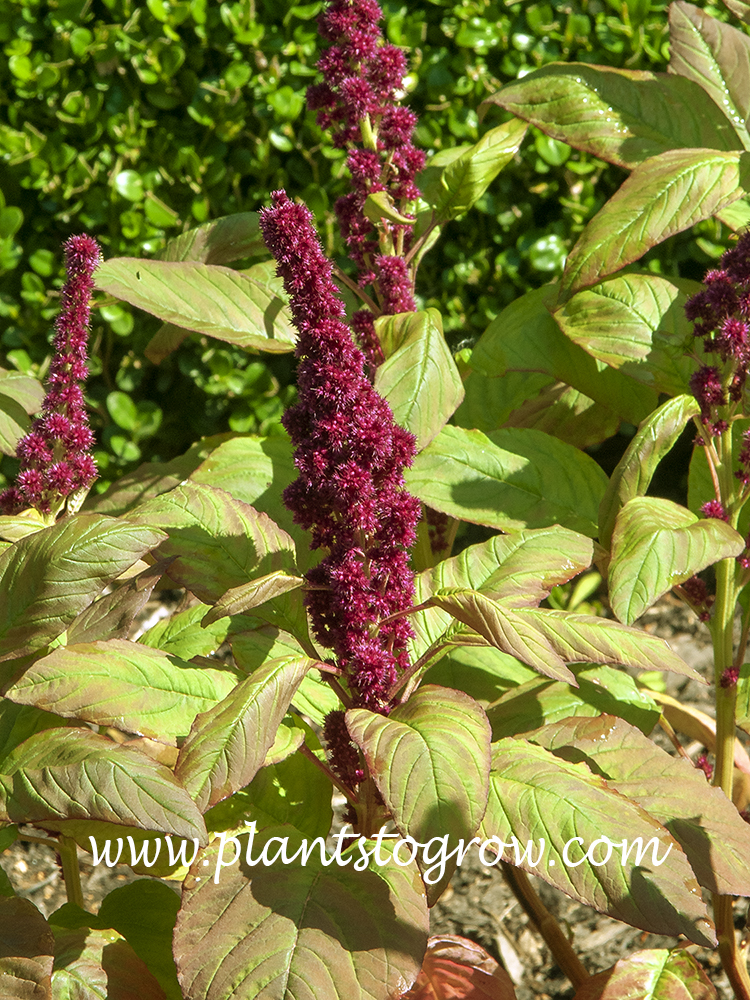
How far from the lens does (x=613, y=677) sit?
1.57m

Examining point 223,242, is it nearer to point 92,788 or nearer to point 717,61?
point 717,61

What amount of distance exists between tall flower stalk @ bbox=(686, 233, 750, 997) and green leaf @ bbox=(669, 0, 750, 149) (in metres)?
0.40

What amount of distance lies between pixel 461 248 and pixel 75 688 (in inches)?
90.5

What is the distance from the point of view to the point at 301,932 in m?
1.07

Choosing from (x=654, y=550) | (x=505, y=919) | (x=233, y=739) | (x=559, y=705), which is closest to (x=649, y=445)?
(x=654, y=550)

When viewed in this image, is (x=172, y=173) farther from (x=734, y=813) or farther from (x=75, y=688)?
(x=734, y=813)

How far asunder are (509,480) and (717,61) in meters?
0.81

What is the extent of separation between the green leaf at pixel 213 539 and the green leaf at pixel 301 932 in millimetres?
339

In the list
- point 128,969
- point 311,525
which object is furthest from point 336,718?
point 128,969

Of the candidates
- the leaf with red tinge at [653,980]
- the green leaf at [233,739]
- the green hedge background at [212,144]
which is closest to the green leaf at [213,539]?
the green leaf at [233,739]

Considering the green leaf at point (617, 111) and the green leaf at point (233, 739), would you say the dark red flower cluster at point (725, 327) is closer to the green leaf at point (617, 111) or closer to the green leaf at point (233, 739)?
the green leaf at point (617, 111)

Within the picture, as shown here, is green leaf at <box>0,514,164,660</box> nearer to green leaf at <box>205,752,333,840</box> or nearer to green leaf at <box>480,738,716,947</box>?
green leaf at <box>205,752,333,840</box>

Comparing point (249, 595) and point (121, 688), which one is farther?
point (121, 688)

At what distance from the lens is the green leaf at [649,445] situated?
130 centimetres
